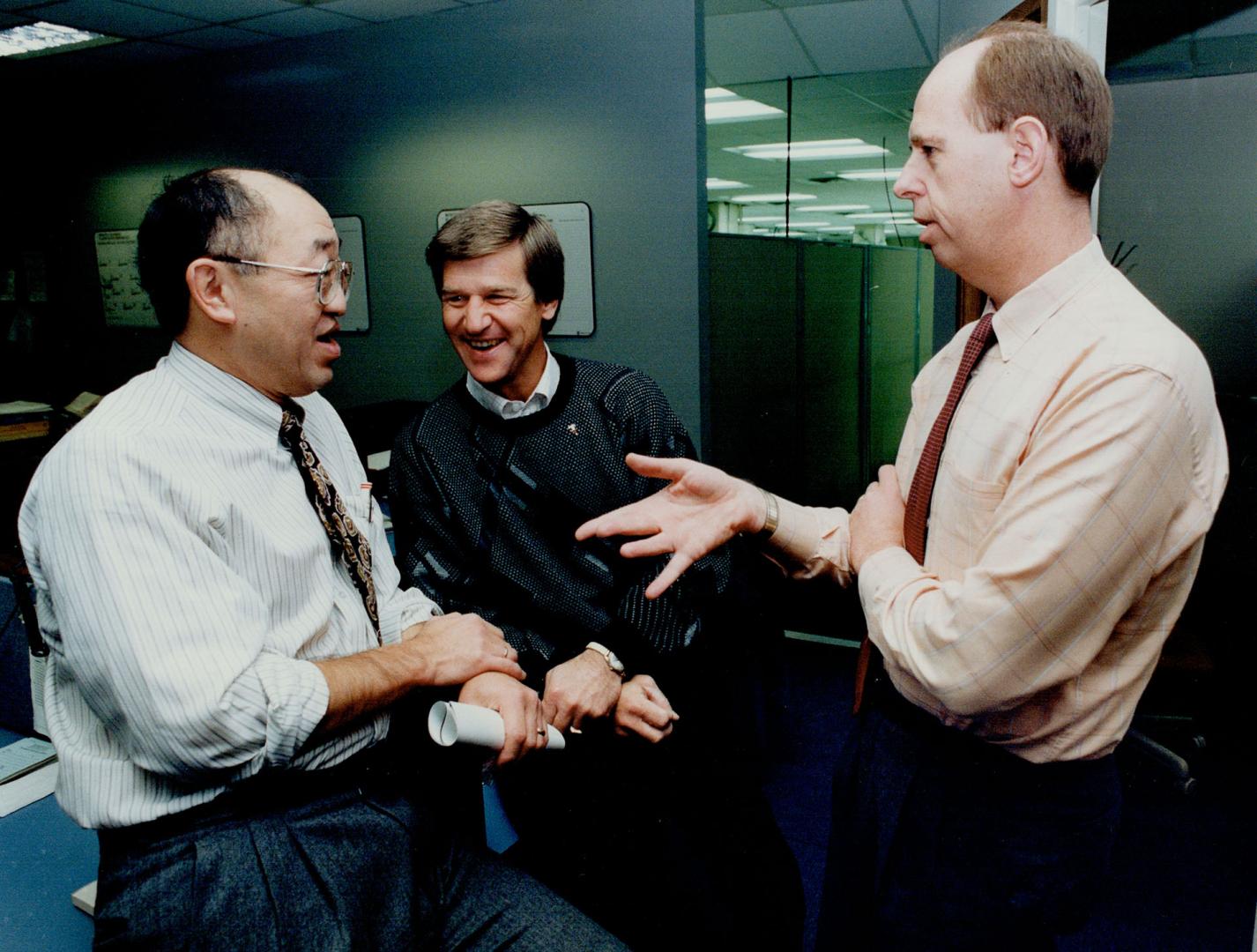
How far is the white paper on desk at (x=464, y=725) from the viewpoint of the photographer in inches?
43.8

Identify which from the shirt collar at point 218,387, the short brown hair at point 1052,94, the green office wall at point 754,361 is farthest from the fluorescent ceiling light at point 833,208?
the shirt collar at point 218,387

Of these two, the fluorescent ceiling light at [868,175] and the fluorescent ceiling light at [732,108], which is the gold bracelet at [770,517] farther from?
Answer: the fluorescent ceiling light at [868,175]

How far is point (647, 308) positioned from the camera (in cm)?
373

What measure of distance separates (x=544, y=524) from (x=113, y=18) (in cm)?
382

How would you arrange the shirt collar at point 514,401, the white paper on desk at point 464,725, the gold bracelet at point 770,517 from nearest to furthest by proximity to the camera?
the white paper on desk at point 464,725, the gold bracelet at point 770,517, the shirt collar at point 514,401

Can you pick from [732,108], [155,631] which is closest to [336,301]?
[155,631]

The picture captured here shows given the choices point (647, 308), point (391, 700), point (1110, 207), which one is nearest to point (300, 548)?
point (391, 700)

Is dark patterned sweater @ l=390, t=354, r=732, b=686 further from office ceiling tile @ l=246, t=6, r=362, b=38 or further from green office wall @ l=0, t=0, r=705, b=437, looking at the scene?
office ceiling tile @ l=246, t=6, r=362, b=38

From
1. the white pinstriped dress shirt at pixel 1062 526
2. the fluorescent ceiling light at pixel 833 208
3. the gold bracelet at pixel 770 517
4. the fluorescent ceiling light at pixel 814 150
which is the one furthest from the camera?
the fluorescent ceiling light at pixel 833 208

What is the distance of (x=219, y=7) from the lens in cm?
383

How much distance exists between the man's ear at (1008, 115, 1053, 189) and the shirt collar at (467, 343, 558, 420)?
960 mm

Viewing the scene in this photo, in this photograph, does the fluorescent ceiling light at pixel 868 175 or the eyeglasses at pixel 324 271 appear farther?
the fluorescent ceiling light at pixel 868 175

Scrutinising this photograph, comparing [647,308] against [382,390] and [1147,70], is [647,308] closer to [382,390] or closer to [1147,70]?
[382,390]

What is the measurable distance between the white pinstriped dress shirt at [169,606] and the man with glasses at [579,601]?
1.50ft
